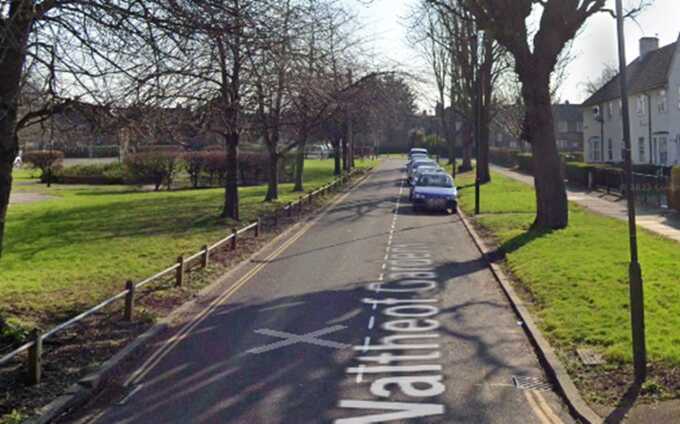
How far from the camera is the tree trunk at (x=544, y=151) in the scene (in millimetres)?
20688

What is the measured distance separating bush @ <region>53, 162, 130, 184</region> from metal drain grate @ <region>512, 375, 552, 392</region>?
5067 cm

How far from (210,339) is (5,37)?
15.8 feet

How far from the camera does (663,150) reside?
46.5 m

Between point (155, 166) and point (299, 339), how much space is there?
4201cm

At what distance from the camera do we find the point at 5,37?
26.4ft

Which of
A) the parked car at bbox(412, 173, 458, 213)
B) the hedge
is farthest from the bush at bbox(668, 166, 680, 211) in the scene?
the hedge

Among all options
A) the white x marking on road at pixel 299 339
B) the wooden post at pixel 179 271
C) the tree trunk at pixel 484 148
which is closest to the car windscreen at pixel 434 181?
the tree trunk at pixel 484 148

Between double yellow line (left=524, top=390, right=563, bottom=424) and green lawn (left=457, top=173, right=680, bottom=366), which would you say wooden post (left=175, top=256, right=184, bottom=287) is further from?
double yellow line (left=524, top=390, right=563, bottom=424)

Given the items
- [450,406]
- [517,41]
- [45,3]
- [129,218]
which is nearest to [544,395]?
[450,406]

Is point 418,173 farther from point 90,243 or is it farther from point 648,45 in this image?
point 648,45

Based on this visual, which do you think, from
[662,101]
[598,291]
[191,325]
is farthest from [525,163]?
[191,325]

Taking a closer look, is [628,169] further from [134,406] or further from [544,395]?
[134,406]

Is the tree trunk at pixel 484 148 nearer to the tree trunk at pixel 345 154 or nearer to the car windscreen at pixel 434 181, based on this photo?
the car windscreen at pixel 434 181

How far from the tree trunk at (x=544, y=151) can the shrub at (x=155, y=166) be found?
3297cm
